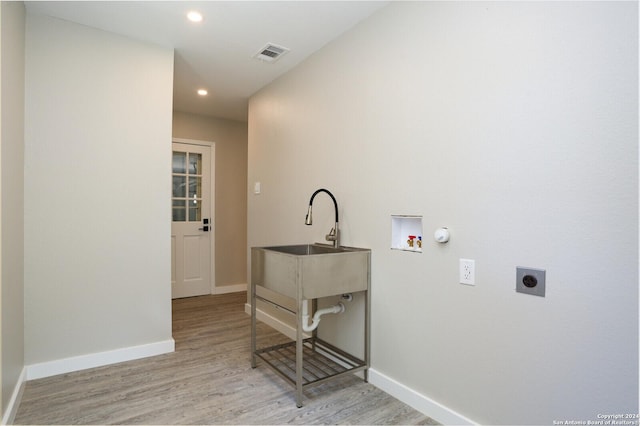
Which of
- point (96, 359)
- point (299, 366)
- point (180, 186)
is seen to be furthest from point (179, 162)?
point (299, 366)

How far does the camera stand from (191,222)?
15.9 feet

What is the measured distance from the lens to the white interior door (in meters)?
4.72

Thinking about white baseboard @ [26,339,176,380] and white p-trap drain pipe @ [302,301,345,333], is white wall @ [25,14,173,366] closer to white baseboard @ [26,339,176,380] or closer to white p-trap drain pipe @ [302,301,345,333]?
white baseboard @ [26,339,176,380]

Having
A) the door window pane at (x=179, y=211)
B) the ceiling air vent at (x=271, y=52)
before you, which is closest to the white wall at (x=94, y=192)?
the ceiling air vent at (x=271, y=52)

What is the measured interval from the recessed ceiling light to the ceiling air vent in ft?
1.83

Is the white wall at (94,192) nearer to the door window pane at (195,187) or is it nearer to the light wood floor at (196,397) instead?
the light wood floor at (196,397)

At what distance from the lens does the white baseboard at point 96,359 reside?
2.38m

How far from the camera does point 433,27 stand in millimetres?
1986

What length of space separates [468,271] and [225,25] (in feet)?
7.51

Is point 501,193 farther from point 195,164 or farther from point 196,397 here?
point 195,164

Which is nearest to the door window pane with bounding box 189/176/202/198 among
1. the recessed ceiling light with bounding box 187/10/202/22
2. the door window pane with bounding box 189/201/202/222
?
the door window pane with bounding box 189/201/202/222

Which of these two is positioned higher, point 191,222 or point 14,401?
point 191,222

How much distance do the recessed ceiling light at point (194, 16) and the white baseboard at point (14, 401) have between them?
8.25 feet

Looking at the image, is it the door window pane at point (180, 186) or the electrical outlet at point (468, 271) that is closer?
the electrical outlet at point (468, 271)
